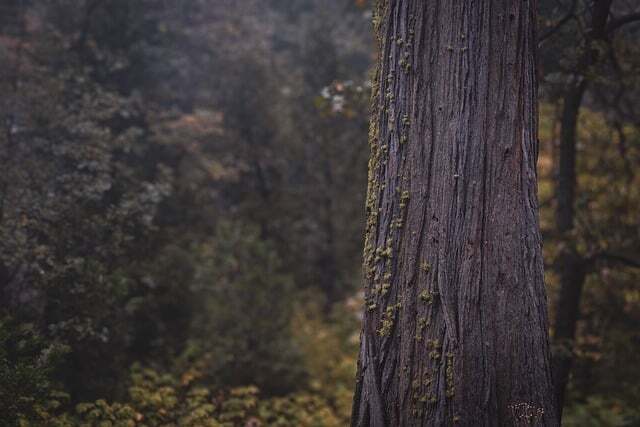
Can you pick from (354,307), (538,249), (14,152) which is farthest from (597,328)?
(14,152)

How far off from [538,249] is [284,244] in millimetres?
7875

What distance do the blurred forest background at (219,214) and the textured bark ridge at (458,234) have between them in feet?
6.35

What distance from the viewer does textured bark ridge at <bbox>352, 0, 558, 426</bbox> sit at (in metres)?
2.33

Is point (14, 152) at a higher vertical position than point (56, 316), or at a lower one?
higher

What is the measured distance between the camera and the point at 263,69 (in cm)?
1048

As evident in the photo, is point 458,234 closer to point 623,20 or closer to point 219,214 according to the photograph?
point 623,20

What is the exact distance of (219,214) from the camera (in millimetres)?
9438

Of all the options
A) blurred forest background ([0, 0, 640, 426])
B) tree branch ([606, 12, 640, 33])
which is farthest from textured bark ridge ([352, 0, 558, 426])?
blurred forest background ([0, 0, 640, 426])

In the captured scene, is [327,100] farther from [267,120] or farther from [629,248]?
[267,120]

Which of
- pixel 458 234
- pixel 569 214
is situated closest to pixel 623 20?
pixel 569 214

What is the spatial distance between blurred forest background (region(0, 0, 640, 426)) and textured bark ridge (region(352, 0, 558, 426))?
6.35 feet

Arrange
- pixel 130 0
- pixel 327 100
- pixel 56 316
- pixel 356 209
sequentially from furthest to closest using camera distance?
pixel 356 209 < pixel 130 0 < pixel 327 100 < pixel 56 316

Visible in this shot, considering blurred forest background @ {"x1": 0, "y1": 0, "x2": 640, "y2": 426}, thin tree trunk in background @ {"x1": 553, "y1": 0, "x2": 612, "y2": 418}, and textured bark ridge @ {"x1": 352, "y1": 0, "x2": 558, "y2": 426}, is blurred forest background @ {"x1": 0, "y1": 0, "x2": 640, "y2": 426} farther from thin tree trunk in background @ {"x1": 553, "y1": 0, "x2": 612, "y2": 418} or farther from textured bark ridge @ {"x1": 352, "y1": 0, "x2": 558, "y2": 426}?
textured bark ridge @ {"x1": 352, "y1": 0, "x2": 558, "y2": 426}

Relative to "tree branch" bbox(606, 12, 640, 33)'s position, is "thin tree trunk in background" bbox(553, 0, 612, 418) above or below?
below
